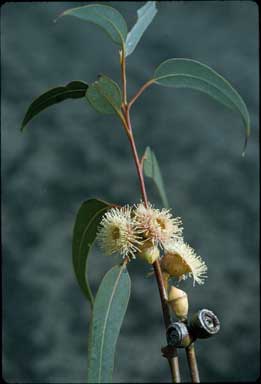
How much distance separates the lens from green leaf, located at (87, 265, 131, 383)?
1.72ft

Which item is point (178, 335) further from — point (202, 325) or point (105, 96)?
point (105, 96)

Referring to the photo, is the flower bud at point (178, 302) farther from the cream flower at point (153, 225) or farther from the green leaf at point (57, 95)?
the green leaf at point (57, 95)

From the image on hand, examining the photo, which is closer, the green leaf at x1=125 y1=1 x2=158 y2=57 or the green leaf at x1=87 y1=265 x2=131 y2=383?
the green leaf at x1=87 y1=265 x2=131 y2=383

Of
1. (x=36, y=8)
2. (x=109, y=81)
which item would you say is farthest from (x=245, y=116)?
(x=36, y=8)

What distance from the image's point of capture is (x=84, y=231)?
2.13 ft

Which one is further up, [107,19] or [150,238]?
[107,19]

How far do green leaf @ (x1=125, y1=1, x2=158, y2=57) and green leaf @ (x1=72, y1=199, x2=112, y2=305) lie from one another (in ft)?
0.52

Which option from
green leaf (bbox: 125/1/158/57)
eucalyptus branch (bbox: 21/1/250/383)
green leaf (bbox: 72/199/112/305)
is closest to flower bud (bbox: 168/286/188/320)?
eucalyptus branch (bbox: 21/1/250/383)

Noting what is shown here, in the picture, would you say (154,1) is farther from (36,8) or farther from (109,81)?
(36,8)

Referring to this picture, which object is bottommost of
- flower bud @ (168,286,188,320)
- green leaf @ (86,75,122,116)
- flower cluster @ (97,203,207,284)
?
flower bud @ (168,286,188,320)

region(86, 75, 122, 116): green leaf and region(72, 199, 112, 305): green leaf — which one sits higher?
region(86, 75, 122, 116): green leaf

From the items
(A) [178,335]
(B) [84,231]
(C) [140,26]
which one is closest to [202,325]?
(A) [178,335]

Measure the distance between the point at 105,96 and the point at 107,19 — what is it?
80 millimetres

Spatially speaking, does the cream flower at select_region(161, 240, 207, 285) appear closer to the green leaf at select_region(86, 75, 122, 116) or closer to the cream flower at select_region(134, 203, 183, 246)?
the cream flower at select_region(134, 203, 183, 246)
